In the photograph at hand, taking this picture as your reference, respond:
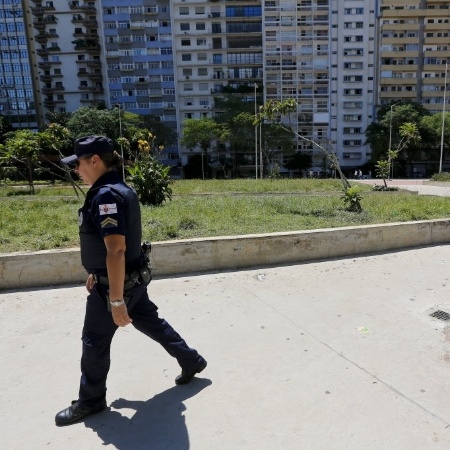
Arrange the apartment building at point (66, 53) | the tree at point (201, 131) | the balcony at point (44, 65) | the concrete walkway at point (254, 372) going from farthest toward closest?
the balcony at point (44, 65), the apartment building at point (66, 53), the tree at point (201, 131), the concrete walkway at point (254, 372)

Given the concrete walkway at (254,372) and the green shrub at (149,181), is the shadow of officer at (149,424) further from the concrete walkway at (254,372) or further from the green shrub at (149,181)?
the green shrub at (149,181)

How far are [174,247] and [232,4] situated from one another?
210 feet

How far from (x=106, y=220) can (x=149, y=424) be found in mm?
1236

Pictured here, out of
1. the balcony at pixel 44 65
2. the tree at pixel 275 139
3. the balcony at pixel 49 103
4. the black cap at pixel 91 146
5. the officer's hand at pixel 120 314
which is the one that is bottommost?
the tree at pixel 275 139

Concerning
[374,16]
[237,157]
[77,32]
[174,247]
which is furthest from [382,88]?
[174,247]

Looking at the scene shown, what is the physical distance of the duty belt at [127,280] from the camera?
7.68 feet

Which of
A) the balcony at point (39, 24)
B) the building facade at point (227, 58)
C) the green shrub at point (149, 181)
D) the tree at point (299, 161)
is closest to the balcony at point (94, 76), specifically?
the building facade at point (227, 58)

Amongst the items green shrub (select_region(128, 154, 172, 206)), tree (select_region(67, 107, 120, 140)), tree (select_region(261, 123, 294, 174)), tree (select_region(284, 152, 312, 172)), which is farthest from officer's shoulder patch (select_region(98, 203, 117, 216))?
tree (select_region(284, 152, 312, 172))

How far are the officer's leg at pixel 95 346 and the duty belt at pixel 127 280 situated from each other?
36mm

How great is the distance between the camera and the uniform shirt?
7.10 feet

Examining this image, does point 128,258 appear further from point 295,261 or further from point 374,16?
point 374,16

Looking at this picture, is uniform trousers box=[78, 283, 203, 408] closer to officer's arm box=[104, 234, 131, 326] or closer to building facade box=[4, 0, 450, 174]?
officer's arm box=[104, 234, 131, 326]

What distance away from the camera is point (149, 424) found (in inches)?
92.9

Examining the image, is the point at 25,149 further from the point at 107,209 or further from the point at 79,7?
the point at 79,7
